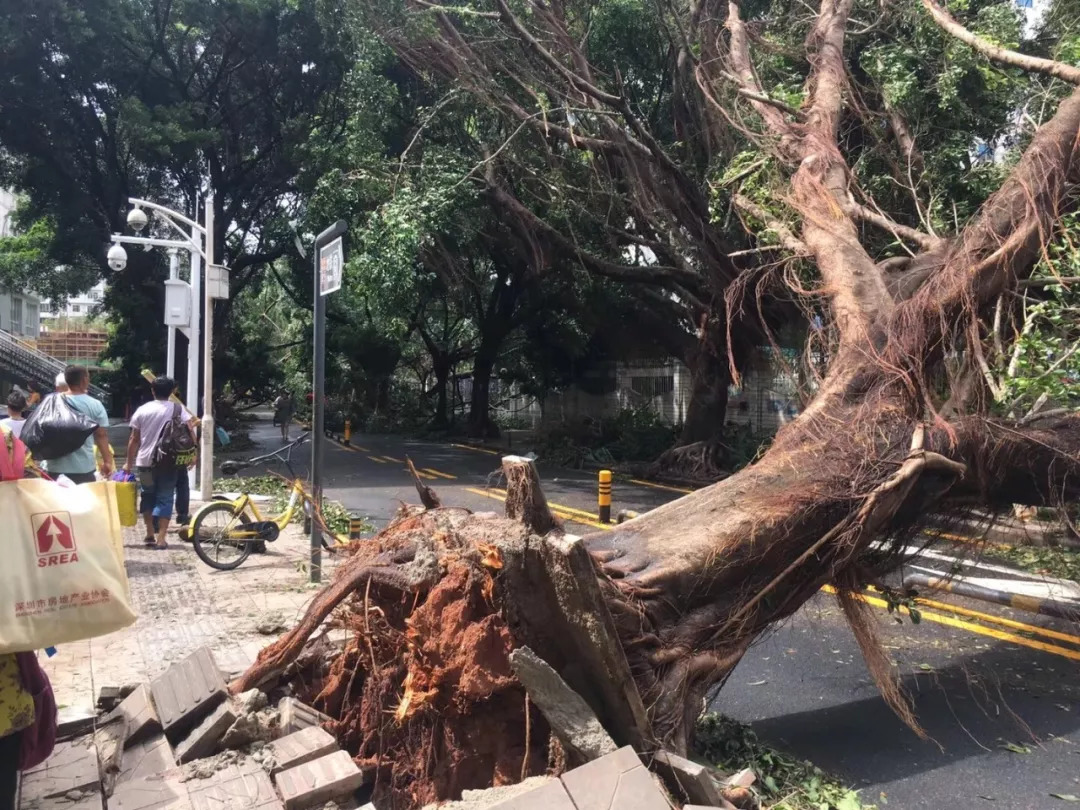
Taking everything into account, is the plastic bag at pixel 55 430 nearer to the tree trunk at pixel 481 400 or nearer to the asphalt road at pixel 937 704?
the asphalt road at pixel 937 704

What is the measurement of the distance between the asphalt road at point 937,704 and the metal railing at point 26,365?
3267 cm

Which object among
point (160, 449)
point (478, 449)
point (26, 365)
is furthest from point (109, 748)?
point (26, 365)

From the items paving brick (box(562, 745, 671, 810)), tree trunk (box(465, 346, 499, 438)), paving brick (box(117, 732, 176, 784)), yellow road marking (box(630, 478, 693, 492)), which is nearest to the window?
tree trunk (box(465, 346, 499, 438))

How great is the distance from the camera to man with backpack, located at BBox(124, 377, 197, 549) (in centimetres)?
873

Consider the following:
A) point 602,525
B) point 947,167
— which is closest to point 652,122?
point 947,167

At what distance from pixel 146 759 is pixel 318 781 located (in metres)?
0.90

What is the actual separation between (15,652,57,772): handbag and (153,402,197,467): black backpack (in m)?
5.92

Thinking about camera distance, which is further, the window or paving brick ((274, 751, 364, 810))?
the window

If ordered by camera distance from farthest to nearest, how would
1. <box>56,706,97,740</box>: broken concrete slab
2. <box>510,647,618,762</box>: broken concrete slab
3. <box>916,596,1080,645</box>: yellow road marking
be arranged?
<box>916,596,1080,645</box>: yellow road marking
<box>56,706,97,740</box>: broken concrete slab
<box>510,647,618,762</box>: broken concrete slab

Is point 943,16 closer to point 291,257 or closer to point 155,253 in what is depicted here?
point 291,257

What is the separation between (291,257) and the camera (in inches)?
1011

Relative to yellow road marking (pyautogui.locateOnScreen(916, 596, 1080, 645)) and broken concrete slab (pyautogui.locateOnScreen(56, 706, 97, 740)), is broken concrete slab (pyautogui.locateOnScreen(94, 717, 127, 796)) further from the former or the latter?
yellow road marking (pyautogui.locateOnScreen(916, 596, 1080, 645))

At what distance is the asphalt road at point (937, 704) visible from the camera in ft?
14.2

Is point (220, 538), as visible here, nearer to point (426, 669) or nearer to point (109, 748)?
point (109, 748)
